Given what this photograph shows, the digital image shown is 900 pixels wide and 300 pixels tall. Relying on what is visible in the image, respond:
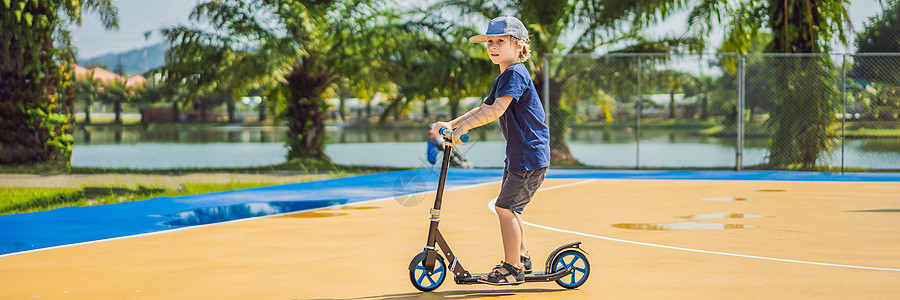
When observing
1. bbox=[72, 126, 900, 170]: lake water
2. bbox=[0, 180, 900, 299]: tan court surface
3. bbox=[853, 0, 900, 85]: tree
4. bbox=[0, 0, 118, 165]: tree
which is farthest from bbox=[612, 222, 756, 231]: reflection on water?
bbox=[72, 126, 900, 170]: lake water

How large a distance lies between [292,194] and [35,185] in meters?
4.51

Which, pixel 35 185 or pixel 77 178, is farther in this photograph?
pixel 77 178

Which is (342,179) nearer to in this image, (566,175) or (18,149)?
(566,175)

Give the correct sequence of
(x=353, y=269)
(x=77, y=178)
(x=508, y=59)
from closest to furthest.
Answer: (x=508, y=59), (x=353, y=269), (x=77, y=178)

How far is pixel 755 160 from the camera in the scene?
3338 cm

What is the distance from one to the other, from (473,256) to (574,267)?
1.59 metres

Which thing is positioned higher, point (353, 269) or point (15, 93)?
point (15, 93)

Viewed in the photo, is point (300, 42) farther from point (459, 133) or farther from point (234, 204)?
point (459, 133)

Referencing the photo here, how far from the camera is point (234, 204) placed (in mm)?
11609

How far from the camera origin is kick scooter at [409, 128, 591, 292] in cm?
600

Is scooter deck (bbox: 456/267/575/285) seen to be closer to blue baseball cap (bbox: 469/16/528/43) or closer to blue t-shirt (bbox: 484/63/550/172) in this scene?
blue t-shirt (bbox: 484/63/550/172)

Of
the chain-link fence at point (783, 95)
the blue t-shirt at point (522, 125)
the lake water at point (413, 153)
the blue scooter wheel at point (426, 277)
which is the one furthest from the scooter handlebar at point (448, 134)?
the lake water at point (413, 153)

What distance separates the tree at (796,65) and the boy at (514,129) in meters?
13.0

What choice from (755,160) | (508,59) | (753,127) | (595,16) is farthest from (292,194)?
(753,127)
